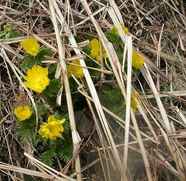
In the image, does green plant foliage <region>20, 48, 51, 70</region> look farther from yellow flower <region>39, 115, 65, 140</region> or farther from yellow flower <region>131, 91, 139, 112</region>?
yellow flower <region>131, 91, 139, 112</region>

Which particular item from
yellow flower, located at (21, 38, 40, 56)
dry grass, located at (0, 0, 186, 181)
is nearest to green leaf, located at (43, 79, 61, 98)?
dry grass, located at (0, 0, 186, 181)

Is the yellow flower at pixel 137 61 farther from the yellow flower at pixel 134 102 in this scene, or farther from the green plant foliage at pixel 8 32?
the green plant foliage at pixel 8 32

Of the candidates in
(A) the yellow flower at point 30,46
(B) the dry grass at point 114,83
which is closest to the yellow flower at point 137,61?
(B) the dry grass at point 114,83

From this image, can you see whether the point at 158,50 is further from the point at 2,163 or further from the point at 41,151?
the point at 2,163

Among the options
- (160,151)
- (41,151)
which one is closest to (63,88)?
(41,151)

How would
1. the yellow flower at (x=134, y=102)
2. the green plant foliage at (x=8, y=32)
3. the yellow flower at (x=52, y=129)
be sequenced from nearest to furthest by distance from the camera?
the yellow flower at (x=52, y=129) < the yellow flower at (x=134, y=102) < the green plant foliage at (x=8, y=32)

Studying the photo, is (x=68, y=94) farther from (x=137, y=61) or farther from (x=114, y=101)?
(x=137, y=61)

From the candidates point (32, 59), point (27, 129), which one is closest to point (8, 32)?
point (32, 59)
